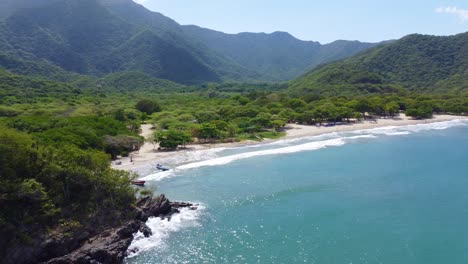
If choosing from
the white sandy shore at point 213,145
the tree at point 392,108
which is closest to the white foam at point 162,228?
the white sandy shore at point 213,145

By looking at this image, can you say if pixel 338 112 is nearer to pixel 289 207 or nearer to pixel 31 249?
pixel 289 207

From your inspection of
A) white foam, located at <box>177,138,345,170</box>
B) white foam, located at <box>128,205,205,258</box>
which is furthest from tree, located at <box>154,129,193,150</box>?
white foam, located at <box>128,205,205,258</box>

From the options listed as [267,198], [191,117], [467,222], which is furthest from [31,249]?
[191,117]

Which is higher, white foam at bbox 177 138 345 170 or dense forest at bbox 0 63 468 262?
dense forest at bbox 0 63 468 262

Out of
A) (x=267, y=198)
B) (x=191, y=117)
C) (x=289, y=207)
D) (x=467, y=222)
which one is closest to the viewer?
(x=467, y=222)

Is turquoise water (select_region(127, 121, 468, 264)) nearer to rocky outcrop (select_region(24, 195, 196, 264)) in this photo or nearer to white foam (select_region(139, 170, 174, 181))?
white foam (select_region(139, 170, 174, 181))
